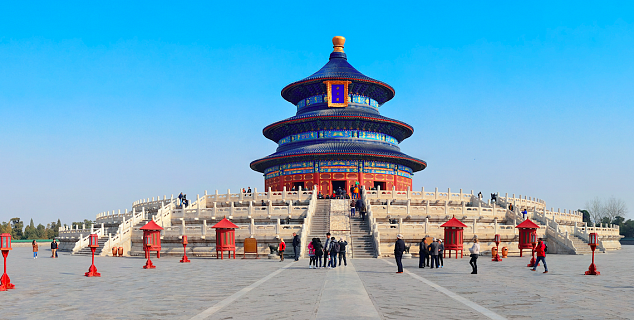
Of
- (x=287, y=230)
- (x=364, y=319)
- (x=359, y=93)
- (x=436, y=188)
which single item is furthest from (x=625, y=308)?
(x=359, y=93)

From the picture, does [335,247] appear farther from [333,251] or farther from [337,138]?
[337,138]

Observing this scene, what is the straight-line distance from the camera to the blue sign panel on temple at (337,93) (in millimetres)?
61691

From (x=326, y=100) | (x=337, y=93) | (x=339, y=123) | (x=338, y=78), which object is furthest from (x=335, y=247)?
(x=326, y=100)

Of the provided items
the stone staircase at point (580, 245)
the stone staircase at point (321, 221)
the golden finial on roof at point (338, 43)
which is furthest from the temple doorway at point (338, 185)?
the stone staircase at point (580, 245)

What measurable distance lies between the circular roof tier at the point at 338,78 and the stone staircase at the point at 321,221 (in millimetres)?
22667

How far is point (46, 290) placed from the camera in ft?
52.2

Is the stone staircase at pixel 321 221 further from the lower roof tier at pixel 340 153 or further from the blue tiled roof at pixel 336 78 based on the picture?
the blue tiled roof at pixel 336 78

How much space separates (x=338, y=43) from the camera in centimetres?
6956

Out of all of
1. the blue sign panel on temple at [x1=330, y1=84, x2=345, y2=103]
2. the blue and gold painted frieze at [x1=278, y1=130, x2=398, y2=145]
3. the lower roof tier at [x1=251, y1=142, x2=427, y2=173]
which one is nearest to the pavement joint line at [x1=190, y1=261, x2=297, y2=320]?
the lower roof tier at [x1=251, y1=142, x2=427, y2=173]

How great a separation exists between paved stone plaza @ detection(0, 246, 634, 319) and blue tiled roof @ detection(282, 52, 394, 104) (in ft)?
138

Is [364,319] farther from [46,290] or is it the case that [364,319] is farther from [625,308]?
[46,290]

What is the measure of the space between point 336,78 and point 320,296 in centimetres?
4857

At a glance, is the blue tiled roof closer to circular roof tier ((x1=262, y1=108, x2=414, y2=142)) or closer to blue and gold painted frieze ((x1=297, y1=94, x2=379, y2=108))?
blue and gold painted frieze ((x1=297, y1=94, x2=379, y2=108))

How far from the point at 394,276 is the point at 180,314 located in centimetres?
1035
